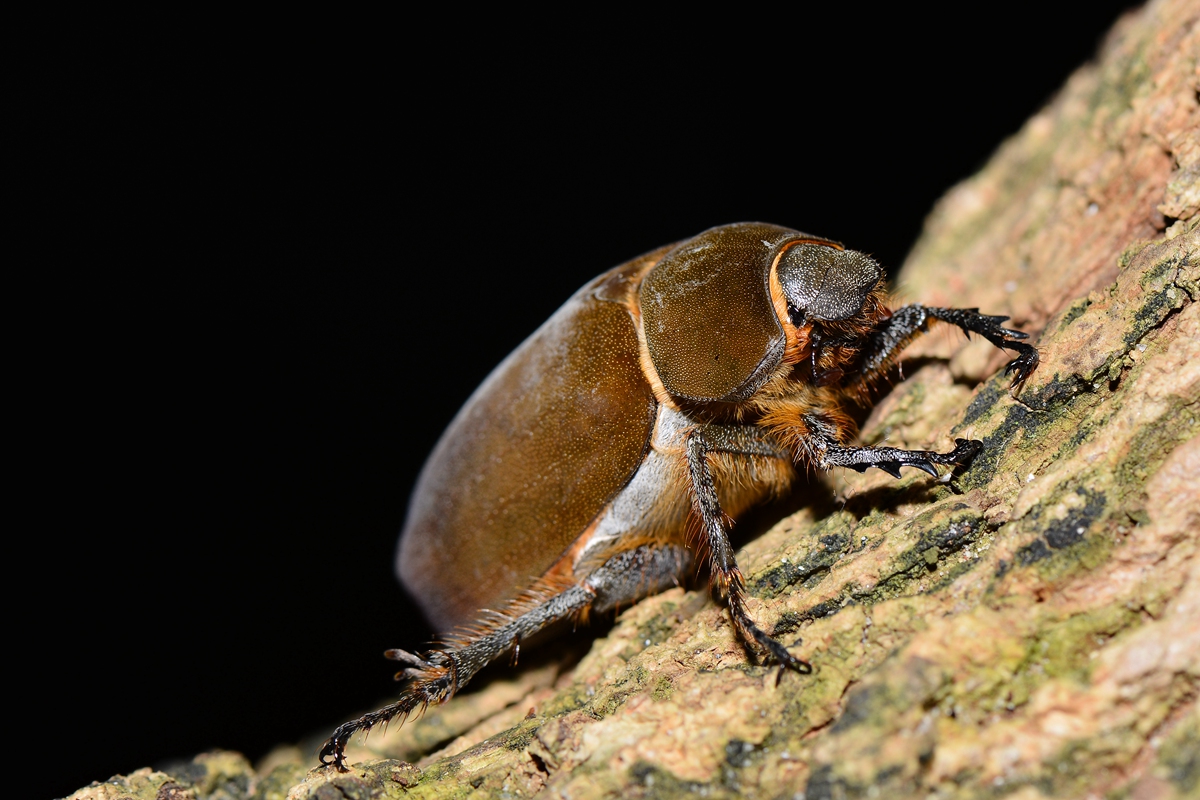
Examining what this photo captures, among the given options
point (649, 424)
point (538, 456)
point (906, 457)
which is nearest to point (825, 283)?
point (906, 457)

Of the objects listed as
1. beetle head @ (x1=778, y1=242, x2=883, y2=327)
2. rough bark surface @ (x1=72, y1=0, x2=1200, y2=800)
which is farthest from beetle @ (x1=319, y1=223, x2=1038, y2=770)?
rough bark surface @ (x1=72, y1=0, x2=1200, y2=800)

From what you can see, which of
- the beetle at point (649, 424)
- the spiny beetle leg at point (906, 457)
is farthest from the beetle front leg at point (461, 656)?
the spiny beetle leg at point (906, 457)

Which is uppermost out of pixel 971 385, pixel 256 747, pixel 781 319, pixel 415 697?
pixel 781 319

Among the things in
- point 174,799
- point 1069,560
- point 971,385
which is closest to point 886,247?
point 971,385

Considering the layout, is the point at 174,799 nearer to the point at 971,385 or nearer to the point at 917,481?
the point at 917,481

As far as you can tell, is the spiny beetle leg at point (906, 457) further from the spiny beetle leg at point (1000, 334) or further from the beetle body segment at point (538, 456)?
the beetle body segment at point (538, 456)
